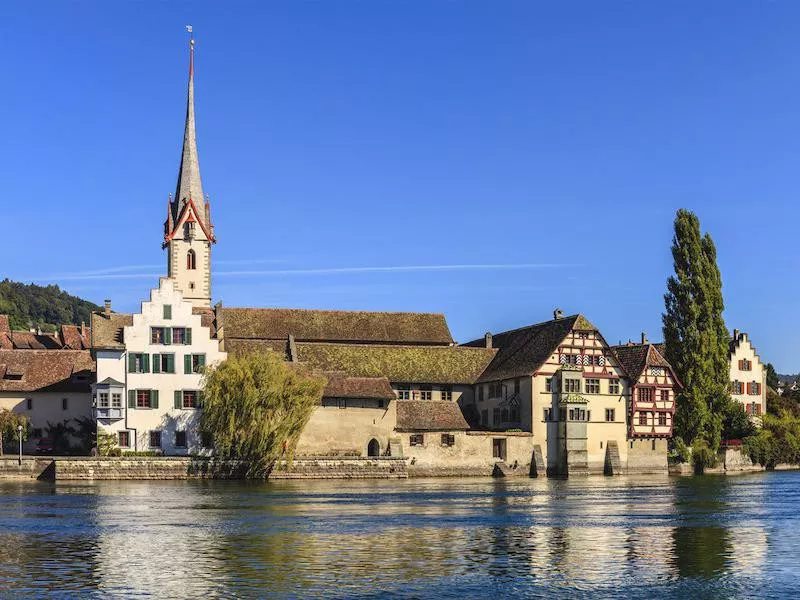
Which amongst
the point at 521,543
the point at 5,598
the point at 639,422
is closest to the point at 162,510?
the point at 521,543

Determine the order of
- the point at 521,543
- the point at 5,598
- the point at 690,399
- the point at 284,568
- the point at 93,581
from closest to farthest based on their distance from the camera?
the point at 5,598 < the point at 93,581 < the point at 284,568 < the point at 521,543 < the point at 690,399

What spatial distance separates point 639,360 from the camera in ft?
297

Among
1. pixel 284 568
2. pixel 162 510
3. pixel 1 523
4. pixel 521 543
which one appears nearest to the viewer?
pixel 284 568

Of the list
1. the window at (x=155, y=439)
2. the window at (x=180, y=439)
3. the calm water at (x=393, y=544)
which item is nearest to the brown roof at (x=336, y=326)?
the window at (x=180, y=439)

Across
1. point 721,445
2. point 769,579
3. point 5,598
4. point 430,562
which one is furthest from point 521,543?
point 721,445

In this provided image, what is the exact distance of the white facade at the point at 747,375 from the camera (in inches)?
4245

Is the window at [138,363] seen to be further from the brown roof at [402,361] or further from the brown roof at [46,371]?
the brown roof at [402,361]

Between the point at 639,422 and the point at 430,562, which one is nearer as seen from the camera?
the point at 430,562

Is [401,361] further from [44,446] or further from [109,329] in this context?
[44,446]

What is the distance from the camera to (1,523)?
43594 mm

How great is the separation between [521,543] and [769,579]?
371 inches

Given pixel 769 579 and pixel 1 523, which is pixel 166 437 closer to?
pixel 1 523

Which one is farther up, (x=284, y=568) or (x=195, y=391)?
(x=195, y=391)

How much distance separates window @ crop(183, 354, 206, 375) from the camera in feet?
259
